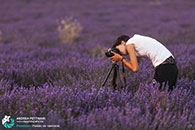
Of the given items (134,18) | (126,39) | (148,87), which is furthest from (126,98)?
(134,18)

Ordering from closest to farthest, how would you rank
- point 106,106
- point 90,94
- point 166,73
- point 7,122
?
1. point 7,122
2. point 106,106
3. point 90,94
4. point 166,73

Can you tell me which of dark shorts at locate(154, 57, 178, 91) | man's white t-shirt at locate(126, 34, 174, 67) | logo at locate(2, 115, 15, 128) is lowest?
logo at locate(2, 115, 15, 128)

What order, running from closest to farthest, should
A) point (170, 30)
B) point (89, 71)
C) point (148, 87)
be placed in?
point (148, 87)
point (89, 71)
point (170, 30)

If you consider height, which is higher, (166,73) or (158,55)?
(158,55)

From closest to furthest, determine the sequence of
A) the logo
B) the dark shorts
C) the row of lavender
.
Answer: the row of lavender
the logo
the dark shorts

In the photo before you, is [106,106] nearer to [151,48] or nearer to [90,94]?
[90,94]

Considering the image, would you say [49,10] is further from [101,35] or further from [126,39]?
[126,39]

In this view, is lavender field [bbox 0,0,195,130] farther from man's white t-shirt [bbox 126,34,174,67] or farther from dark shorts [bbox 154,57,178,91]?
man's white t-shirt [bbox 126,34,174,67]

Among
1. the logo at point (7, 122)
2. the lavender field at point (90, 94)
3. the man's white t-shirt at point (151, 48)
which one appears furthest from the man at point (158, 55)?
the logo at point (7, 122)

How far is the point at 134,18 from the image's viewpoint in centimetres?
1342

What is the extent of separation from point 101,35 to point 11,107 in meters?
8.18

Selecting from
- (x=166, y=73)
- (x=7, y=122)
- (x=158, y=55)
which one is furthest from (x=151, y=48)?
(x=7, y=122)

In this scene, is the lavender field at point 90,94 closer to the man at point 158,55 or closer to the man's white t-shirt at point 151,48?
the man at point 158,55

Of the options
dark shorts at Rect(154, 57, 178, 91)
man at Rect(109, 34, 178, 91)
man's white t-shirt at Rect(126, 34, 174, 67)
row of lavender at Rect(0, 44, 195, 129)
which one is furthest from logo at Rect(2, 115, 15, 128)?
dark shorts at Rect(154, 57, 178, 91)
